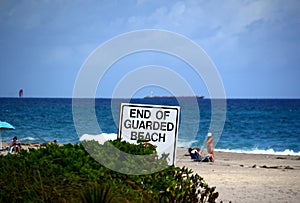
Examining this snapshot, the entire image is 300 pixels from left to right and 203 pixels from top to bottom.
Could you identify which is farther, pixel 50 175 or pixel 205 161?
pixel 205 161

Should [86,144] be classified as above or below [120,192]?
above

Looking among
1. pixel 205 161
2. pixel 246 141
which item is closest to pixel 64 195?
pixel 205 161

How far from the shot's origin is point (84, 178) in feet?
15.8

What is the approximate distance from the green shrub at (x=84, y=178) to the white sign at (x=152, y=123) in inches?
38.1

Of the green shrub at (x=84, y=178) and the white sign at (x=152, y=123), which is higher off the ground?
the white sign at (x=152, y=123)

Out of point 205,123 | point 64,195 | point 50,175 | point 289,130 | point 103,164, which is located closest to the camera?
point 64,195

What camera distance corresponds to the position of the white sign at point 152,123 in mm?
6738

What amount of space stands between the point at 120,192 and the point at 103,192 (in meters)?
0.49

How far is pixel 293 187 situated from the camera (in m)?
11.7

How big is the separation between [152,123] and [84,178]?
216cm

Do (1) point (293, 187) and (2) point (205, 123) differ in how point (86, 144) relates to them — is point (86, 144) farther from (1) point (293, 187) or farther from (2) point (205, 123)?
(2) point (205, 123)

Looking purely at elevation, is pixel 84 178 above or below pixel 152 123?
below

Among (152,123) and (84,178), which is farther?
(152,123)

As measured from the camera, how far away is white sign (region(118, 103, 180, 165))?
22.1 feet
